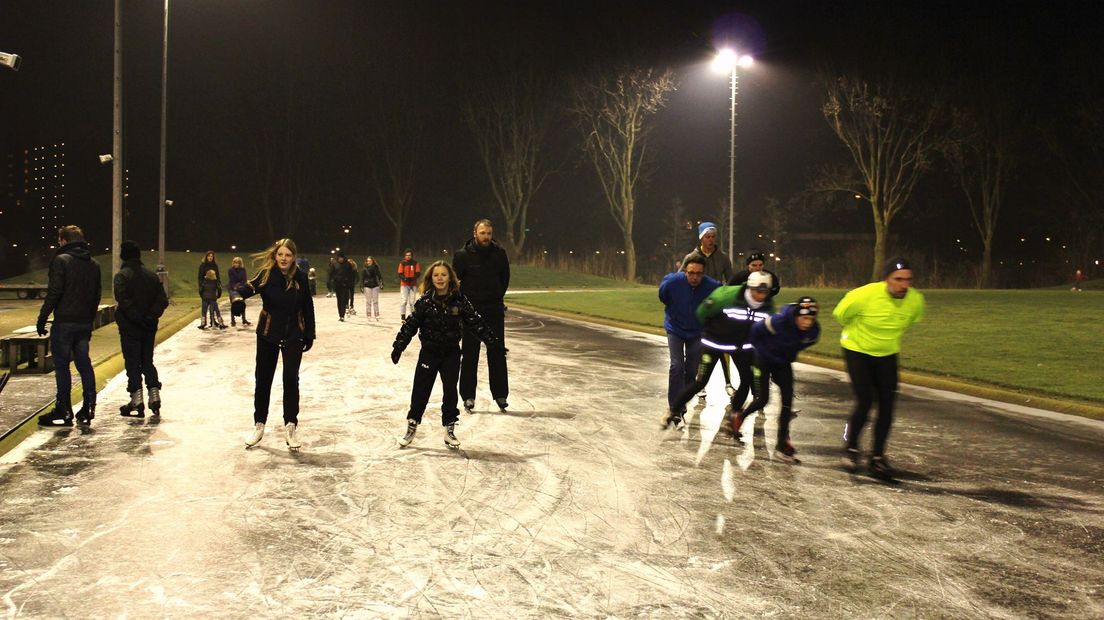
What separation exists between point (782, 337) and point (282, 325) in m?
4.32

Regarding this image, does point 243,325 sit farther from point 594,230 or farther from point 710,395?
point 594,230

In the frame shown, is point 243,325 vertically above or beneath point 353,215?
beneath

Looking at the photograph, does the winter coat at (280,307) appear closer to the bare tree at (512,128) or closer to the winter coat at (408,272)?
the winter coat at (408,272)

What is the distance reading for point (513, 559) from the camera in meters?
5.16

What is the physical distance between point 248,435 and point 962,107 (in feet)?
155

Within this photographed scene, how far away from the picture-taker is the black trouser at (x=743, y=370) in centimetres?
872

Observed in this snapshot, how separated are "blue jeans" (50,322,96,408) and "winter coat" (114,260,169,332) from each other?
408 mm

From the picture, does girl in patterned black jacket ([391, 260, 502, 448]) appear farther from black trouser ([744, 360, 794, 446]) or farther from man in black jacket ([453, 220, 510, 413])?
black trouser ([744, 360, 794, 446])

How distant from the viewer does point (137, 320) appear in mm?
9664

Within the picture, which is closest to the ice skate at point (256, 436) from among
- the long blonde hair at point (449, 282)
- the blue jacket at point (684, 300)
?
the long blonde hair at point (449, 282)

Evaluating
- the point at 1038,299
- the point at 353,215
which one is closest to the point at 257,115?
the point at 353,215

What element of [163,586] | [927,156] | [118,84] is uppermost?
[927,156]

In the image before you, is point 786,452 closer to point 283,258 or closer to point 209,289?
point 283,258

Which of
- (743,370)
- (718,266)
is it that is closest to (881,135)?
(718,266)
